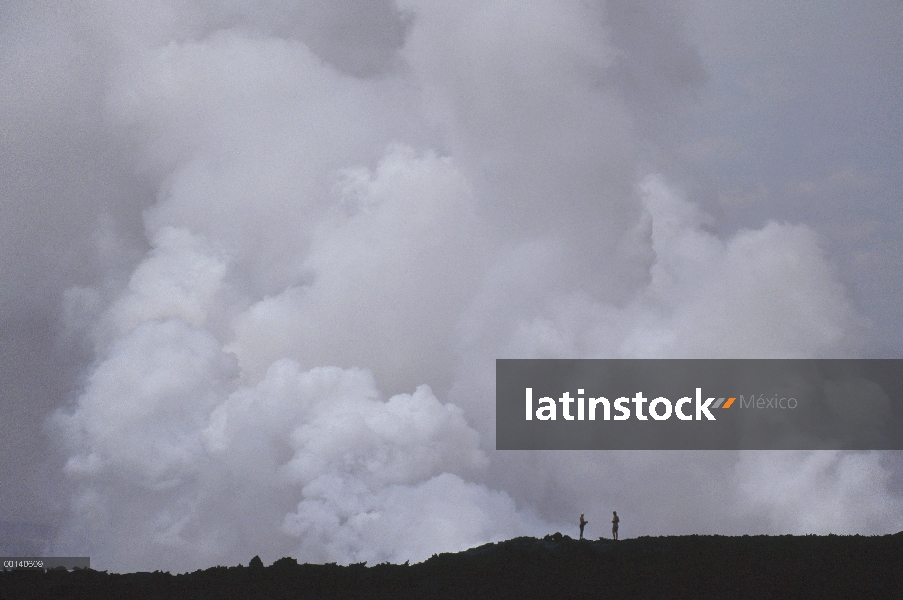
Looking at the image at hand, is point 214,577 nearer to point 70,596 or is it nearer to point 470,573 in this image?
point 70,596

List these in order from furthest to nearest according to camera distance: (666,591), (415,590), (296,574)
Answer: (296,574) → (415,590) → (666,591)

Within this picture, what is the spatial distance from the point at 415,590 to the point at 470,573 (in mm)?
4322

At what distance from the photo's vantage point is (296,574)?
2205 inches

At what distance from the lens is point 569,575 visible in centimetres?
5097

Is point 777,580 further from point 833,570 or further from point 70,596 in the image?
point 70,596

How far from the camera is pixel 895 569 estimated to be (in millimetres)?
50875

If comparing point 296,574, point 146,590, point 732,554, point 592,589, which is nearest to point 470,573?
point 592,589

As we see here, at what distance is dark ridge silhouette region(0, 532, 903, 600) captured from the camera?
48.5 metres

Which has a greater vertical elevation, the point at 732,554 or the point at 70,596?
the point at 732,554

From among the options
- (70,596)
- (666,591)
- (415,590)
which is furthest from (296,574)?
(666,591)

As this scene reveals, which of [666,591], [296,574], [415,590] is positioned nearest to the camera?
[666,591]

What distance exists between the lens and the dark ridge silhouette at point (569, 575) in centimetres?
4850

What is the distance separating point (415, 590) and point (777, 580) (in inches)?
929

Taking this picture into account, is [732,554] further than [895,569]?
Yes
